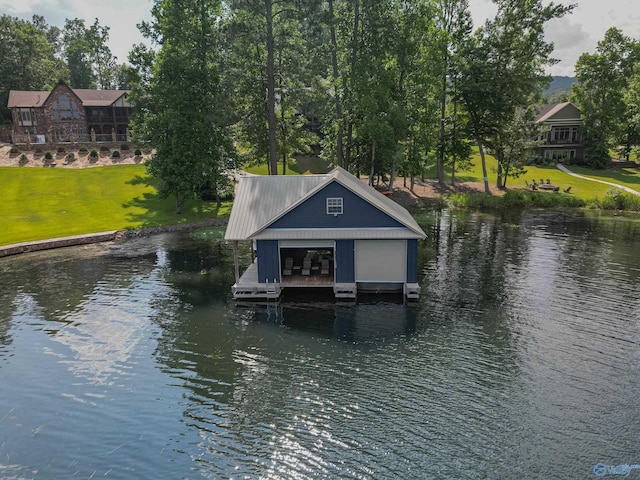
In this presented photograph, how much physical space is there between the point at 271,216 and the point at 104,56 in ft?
409

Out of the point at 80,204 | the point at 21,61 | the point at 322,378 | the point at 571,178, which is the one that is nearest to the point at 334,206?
the point at 322,378

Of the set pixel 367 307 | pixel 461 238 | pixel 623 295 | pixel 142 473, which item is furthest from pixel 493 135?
pixel 142 473

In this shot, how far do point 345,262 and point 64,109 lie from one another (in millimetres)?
78969

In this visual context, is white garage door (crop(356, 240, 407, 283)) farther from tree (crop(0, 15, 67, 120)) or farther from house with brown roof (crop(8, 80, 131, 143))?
tree (crop(0, 15, 67, 120))

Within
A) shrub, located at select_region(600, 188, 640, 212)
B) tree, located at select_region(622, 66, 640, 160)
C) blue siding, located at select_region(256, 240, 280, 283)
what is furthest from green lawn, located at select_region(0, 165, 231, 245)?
tree, located at select_region(622, 66, 640, 160)

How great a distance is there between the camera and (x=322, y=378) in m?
17.3

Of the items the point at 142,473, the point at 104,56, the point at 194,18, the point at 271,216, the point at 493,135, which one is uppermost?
the point at 104,56

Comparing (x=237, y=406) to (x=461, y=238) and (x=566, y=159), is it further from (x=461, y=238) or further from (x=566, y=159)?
(x=566, y=159)

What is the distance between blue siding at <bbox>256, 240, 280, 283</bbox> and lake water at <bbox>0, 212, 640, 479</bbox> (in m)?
1.89

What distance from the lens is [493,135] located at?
56812mm

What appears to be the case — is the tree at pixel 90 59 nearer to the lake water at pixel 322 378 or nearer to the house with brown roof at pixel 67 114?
the house with brown roof at pixel 67 114

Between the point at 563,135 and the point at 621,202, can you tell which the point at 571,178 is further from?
the point at 563,135

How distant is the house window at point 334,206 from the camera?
969 inches

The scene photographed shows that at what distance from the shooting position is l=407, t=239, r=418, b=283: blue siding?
2452cm
